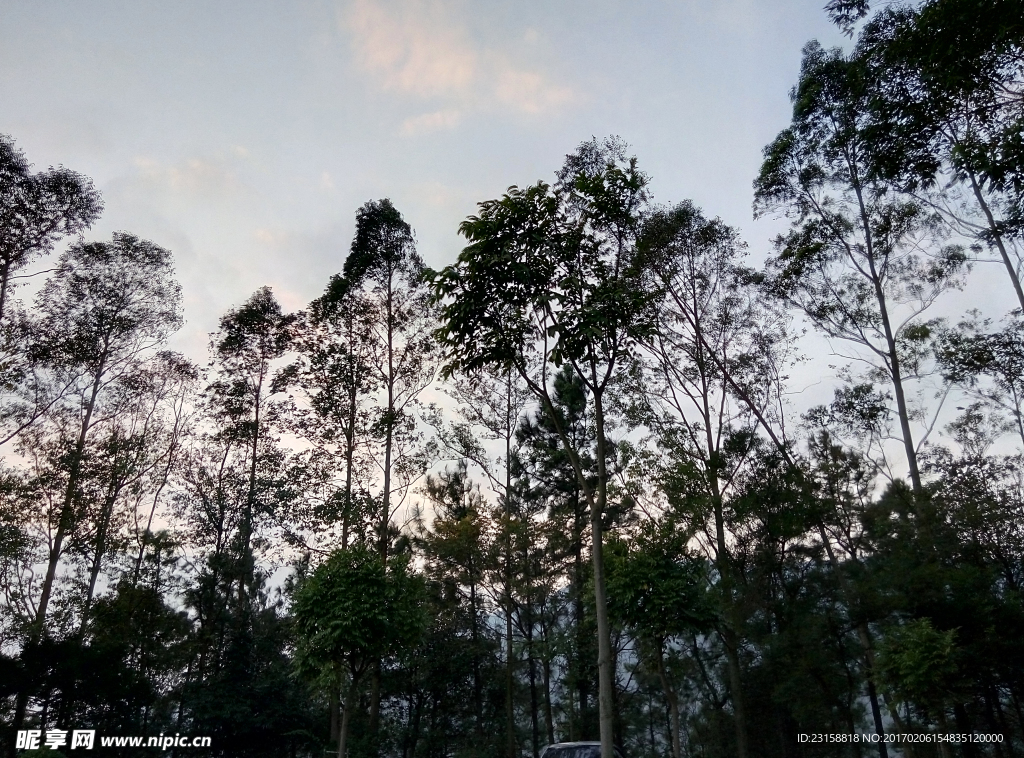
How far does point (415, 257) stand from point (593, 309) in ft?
43.6

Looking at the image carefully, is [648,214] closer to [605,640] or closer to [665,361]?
[665,361]

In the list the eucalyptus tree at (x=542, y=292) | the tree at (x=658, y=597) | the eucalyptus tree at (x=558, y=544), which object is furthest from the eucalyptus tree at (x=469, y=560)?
the eucalyptus tree at (x=542, y=292)

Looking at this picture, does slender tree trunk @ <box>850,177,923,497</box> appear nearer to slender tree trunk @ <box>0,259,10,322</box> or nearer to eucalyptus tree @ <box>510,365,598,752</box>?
eucalyptus tree @ <box>510,365,598,752</box>

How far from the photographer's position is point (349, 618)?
12.9m

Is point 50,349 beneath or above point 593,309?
above

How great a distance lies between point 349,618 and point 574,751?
5025mm

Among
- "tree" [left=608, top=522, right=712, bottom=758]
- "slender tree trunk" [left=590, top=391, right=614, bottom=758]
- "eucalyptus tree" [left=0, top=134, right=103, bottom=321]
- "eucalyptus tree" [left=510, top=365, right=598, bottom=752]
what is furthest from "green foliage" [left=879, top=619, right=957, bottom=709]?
"eucalyptus tree" [left=0, top=134, right=103, bottom=321]

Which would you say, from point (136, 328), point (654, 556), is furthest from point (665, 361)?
point (136, 328)

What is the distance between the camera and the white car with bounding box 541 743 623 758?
12.5 meters

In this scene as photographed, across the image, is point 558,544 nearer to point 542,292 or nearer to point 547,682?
point 547,682

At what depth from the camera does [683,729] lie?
32844 mm

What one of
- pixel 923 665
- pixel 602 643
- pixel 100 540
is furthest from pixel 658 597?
pixel 100 540

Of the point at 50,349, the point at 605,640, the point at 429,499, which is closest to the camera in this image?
the point at 605,640

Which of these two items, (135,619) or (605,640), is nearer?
(605,640)
